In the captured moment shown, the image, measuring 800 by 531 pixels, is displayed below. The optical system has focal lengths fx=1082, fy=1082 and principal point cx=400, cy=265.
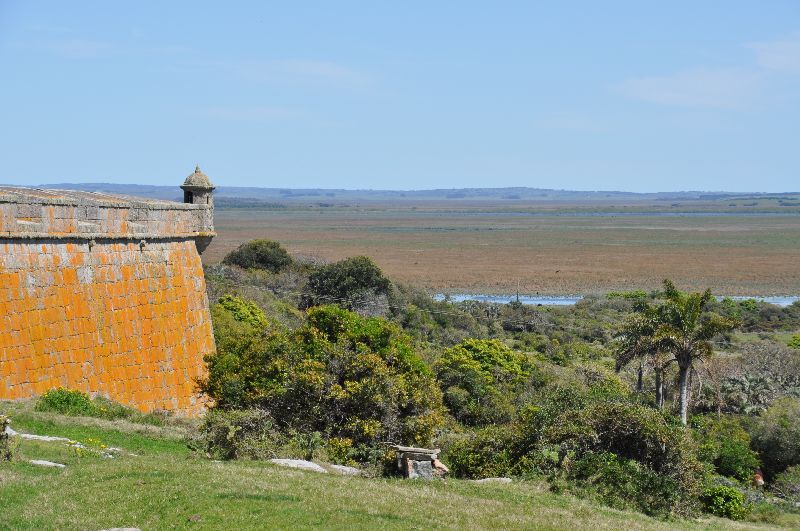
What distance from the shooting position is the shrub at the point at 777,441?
2919 centimetres

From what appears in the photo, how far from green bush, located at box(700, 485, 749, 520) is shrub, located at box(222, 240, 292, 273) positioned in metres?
41.7

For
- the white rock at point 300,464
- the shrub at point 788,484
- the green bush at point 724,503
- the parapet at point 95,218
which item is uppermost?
the parapet at point 95,218

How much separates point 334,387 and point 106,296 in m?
5.39

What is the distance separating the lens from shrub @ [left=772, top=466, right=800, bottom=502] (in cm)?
2564

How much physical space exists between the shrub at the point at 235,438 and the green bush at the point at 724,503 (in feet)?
28.4

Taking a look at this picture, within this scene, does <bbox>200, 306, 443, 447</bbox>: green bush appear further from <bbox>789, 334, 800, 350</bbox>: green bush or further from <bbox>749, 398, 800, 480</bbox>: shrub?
<bbox>789, 334, 800, 350</bbox>: green bush

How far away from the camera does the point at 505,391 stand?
35.9 meters

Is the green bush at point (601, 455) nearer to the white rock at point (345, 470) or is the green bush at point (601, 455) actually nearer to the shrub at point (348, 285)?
the white rock at point (345, 470)

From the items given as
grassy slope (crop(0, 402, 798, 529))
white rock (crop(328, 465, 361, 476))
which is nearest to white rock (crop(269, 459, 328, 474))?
white rock (crop(328, 465, 361, 476))

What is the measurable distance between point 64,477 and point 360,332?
10351 millimetres

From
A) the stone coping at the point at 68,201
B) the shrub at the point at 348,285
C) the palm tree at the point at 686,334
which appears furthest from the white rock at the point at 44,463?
the shrub at the point at 348,285

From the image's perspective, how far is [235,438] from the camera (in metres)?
18.4

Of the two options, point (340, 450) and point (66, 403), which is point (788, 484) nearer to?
point (340, 450)

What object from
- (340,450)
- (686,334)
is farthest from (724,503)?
(340,450)
